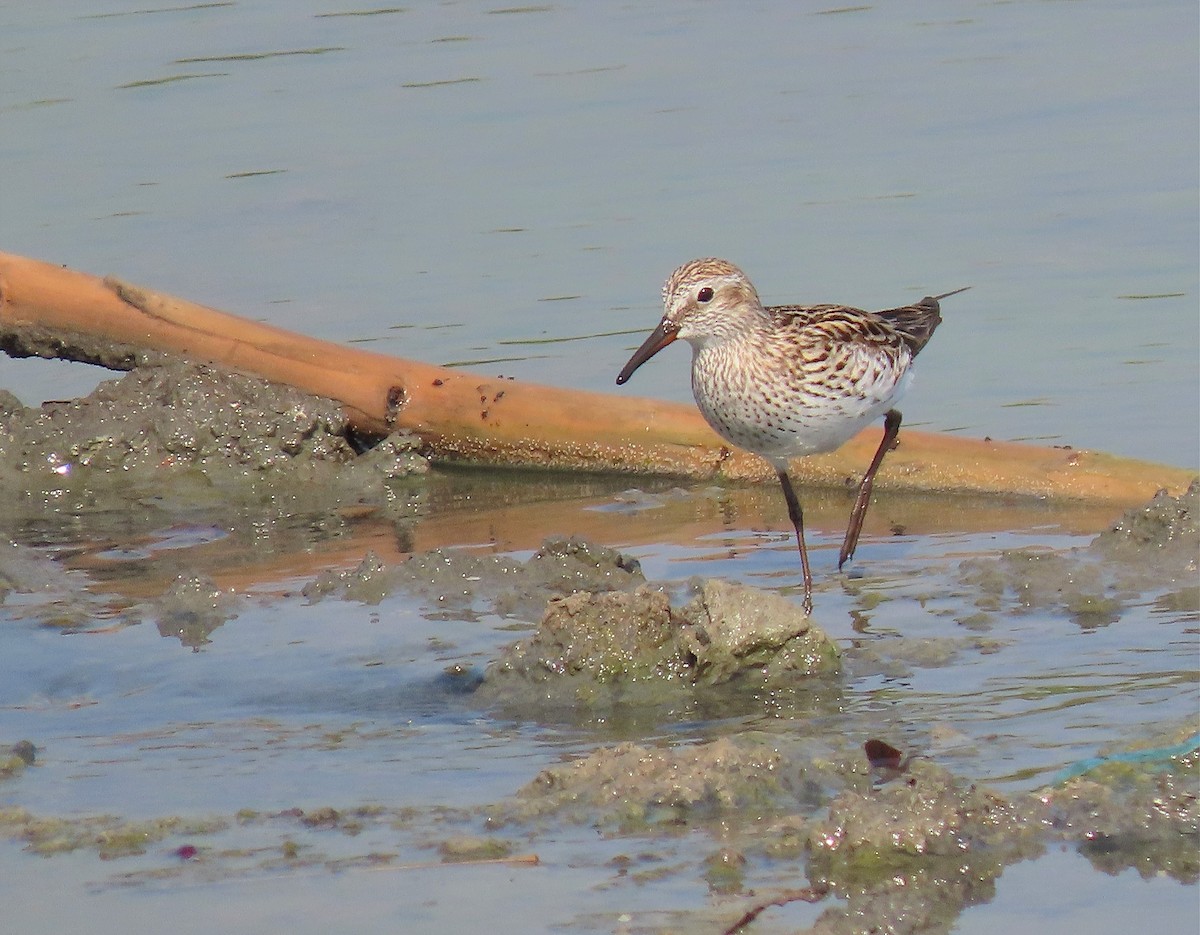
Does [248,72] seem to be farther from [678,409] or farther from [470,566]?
[470,566]

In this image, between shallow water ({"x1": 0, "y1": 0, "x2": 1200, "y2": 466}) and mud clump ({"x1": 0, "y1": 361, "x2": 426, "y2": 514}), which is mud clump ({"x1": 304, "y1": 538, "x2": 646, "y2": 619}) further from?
shallow water ({"x1": 0, "y1": 0, "x2": 1200, "y2": 466})

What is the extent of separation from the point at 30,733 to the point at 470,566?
1.77 meters

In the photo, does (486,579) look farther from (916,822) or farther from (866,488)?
(916,822)

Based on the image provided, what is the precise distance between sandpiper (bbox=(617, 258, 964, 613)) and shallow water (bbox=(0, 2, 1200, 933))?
481mm

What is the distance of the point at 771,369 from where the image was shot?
23.5ft

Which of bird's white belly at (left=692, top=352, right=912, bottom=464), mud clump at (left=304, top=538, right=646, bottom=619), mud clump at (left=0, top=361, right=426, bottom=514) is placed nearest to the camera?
mud clump at (left=304, top=538, right=646, bottom=619)

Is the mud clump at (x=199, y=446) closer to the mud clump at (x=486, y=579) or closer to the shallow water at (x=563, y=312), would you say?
the shallow water at (x=563, y=312)

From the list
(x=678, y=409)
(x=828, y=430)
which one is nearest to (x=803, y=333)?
(x=828, y=430)

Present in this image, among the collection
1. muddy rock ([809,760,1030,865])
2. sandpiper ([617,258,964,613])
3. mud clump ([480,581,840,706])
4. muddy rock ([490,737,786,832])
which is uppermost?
sandpiper ([617,258,964,613])

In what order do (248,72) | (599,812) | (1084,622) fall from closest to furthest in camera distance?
(599,812) → (1084,622) → (248,72)

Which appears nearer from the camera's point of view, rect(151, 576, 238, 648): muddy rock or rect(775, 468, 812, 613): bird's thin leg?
rect(151, 576, 238, 648): muddy rock

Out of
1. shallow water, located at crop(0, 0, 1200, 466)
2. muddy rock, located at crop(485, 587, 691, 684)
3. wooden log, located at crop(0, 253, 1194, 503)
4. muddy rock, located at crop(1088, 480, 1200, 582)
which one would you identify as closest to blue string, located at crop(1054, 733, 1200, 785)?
muddy rock, located at crop(485, 587, 691, 684)

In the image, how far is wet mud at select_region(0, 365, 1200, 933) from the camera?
4391 mm

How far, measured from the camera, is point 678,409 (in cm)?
848
